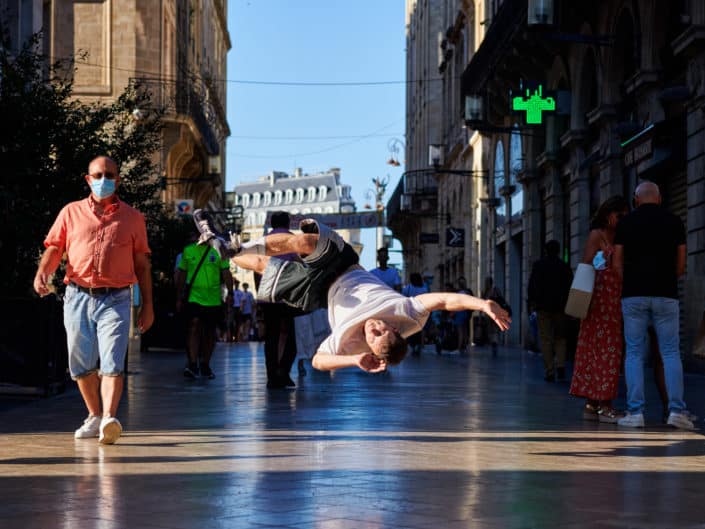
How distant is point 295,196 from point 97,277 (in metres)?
157

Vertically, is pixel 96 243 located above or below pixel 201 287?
above

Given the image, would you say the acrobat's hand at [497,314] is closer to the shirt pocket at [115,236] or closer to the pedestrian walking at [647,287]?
the shirt pocket at [115,236]

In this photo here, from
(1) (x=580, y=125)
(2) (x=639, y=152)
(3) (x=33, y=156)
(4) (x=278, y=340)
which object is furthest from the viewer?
(1) (x=580, y=125)

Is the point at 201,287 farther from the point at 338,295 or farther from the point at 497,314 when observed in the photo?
the point at 497,314

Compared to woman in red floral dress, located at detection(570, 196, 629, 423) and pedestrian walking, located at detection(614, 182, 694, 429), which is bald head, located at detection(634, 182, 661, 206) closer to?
pedestrian walking, located at detection(614, 182, 694, 429)

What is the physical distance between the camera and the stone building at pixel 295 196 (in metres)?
159

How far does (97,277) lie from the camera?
862 cm

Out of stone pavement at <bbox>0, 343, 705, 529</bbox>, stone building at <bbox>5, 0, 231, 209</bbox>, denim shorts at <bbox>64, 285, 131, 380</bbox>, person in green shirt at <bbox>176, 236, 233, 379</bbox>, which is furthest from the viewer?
stone building at <bbox>5, 0, 231, 209</bbox>

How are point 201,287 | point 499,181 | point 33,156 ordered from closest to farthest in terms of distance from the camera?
point 33,156
point 201,287
point 499,181

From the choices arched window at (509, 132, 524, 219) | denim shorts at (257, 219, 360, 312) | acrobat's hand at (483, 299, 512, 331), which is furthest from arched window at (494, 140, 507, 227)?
acrobat's hand at (483, 299, 512, 331)

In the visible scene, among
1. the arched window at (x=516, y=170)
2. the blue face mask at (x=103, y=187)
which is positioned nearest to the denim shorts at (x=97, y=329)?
the blue face mask at (x=103, y=187)

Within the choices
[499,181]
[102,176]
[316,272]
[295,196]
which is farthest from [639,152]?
[295,196]

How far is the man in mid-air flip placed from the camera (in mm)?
7566

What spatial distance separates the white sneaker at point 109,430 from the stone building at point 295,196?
14270 centimetres
